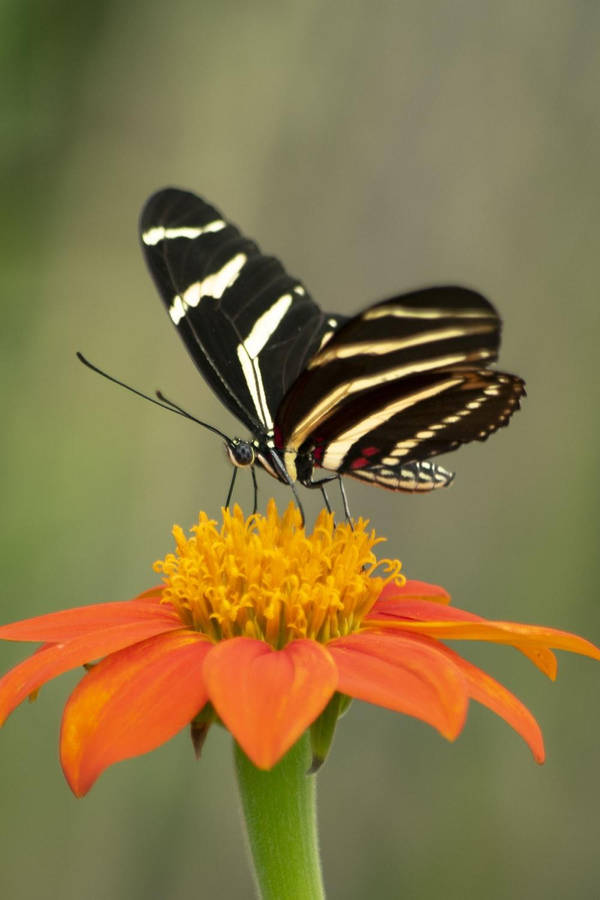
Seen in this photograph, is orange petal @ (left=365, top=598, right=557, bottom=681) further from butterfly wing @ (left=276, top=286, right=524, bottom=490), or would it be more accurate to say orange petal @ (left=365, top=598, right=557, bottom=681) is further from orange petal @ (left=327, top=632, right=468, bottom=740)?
butterfly wing @ (left=276, top=286, right=524, bottom=490)

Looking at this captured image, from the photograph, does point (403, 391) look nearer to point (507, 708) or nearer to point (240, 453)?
point (240, 453)

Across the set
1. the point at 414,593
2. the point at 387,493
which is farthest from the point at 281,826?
the point at 387,493

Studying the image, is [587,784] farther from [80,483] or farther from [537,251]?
[80,483]

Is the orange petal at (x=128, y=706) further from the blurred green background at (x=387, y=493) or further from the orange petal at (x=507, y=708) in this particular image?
the blurred green background at (x=387, y=493)

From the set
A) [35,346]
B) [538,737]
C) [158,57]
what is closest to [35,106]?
[158,57]

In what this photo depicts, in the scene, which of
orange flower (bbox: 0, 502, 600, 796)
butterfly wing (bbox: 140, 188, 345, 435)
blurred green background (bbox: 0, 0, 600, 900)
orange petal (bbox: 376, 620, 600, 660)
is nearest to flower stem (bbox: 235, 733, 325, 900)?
orange flower (bbox: 0, 502, 600, 796)

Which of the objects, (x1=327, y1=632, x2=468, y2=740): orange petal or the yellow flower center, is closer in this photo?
(x1=327, y1=632, x2=468, y2=740): orange petal

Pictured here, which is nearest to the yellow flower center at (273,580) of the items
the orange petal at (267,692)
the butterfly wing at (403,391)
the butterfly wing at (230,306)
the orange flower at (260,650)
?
the orange flower at (260,650)
